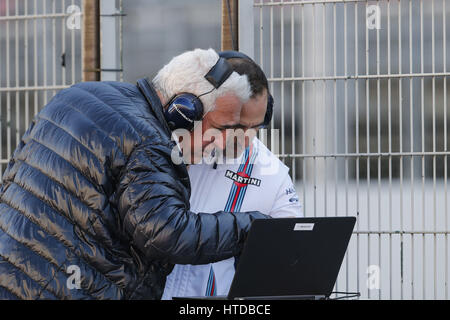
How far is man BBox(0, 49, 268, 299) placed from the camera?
73.2 inches

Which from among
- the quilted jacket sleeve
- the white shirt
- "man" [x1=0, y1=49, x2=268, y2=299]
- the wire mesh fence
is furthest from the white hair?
the wire mesh fence

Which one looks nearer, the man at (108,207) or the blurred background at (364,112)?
the man at (108,207)

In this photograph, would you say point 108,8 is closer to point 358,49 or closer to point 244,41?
point 244,41

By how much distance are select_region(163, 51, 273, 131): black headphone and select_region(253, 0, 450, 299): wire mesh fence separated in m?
1.75

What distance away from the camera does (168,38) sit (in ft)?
14.0

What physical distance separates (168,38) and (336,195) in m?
1.25

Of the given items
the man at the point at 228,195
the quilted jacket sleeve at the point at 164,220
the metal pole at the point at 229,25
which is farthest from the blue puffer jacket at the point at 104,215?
the metal pole at the point at 229,25

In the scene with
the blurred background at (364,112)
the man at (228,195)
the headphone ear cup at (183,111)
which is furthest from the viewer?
the blurred background at (364,112)

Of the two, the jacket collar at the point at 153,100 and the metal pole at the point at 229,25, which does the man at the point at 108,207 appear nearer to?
the jacket collar at the point at 153,100

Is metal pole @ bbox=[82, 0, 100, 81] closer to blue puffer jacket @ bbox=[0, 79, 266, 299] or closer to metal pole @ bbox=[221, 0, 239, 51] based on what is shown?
metal pole @ bbox=[221, 0, 239, 51]

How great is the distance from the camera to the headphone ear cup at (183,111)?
6.48ft

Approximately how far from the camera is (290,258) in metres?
1.86

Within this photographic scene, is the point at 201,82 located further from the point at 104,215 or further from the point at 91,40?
the point at 91,40

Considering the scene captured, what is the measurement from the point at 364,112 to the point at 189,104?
6.51 ft
